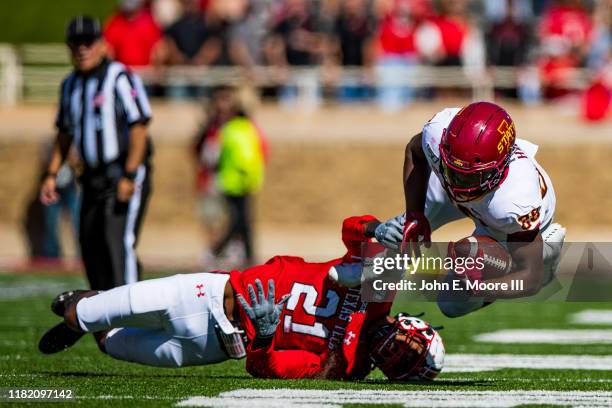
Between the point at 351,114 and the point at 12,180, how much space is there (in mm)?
4013

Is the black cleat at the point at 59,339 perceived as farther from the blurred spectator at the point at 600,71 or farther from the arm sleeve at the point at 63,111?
the blurred spectator at the point at 600,71

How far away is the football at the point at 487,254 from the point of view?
207 inches

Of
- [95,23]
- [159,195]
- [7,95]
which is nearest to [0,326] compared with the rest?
[95,23]

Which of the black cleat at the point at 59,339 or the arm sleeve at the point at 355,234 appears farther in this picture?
the black cleat at the point at 59,339

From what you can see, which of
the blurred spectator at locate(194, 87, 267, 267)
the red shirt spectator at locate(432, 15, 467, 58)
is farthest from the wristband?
the red shirt spectator at locate(432, 15, 467, 58)

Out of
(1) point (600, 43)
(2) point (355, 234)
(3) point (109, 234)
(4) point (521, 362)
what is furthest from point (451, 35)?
(2) point (355, 234)

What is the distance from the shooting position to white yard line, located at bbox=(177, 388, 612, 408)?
4.98 metres

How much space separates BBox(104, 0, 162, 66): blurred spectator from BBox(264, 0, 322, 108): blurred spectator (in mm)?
1360

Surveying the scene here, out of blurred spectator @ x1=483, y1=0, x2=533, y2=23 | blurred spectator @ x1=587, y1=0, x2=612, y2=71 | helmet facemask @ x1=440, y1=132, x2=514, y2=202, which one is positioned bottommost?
blurred spectator @ x1=587, y1=0, x2=612, y2=71

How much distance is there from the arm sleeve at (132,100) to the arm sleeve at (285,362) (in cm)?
227

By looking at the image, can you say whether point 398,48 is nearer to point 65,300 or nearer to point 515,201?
point 65,300

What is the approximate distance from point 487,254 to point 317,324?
33.7 inches

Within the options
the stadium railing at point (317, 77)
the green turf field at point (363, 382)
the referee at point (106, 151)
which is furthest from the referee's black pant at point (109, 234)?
the stadium railing at point (317, 77)

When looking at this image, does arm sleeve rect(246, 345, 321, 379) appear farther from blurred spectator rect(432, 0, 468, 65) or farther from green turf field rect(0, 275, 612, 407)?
blurred spectator rect(432, 0, 468, 65)
